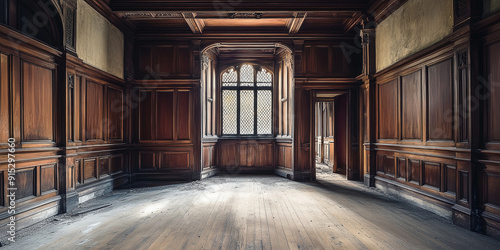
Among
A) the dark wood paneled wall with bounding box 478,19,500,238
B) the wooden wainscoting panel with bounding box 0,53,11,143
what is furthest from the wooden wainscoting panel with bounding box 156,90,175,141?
the dark wood paneled wall with bounding box 478,19,500,238

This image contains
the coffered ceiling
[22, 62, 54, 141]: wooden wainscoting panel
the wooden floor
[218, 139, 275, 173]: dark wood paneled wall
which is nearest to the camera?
the wooden floor

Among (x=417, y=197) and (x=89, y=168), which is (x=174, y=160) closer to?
(x=89, y=168)

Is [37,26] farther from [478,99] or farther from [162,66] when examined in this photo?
[478,99]

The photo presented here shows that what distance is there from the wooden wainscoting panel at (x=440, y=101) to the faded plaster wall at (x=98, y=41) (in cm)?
605

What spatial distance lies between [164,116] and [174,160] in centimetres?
121

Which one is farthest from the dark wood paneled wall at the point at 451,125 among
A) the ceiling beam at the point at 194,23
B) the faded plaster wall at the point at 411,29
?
the ceiling beam at the point at 194,23

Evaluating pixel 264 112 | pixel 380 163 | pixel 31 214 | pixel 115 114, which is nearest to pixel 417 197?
pixel 380 163

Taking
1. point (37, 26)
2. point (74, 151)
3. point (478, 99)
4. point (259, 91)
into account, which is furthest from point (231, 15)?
point (478, 99)

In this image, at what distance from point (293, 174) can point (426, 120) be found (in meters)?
3.55

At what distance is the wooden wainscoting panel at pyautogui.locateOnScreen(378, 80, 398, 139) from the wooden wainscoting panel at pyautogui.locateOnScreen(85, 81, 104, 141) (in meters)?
6.04

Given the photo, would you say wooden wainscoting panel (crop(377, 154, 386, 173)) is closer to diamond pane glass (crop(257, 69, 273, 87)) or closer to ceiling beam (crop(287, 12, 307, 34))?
ceiling beam (crop(287, 12, 307, 34))

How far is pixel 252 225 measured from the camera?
3508 mm

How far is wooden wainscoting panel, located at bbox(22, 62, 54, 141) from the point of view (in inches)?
143

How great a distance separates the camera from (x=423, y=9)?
443 centimetres
